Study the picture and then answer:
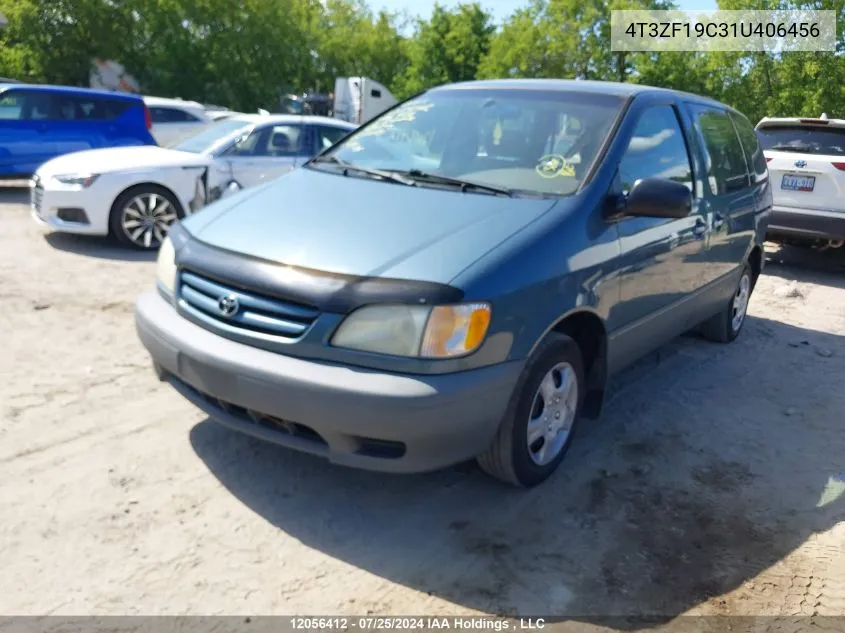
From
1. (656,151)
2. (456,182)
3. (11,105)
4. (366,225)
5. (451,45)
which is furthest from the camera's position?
(451,45)

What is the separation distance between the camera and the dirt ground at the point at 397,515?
2.76 m

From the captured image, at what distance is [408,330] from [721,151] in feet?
10.9

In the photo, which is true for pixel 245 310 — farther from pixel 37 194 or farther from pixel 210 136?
pixel 210 136

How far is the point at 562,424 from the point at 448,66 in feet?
123

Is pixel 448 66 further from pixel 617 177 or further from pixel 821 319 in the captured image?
pixel 617 177

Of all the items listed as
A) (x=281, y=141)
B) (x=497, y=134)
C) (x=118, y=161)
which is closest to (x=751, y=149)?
(x=497, y=134)

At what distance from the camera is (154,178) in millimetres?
7703

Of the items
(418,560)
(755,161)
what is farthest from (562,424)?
(755,161)

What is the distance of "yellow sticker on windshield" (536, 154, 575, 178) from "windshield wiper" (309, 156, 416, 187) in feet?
2.06

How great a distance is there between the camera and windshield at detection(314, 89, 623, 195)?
3.75 meters

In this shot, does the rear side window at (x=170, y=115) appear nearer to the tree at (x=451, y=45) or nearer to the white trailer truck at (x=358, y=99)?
the white trailer truck at (x=358, y=99)

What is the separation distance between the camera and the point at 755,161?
5.95 metres

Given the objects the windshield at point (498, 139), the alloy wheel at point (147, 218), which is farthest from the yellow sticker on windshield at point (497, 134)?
the alloy wheel at point (147, 218)

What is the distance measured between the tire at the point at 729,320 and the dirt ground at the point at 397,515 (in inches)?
38.2
